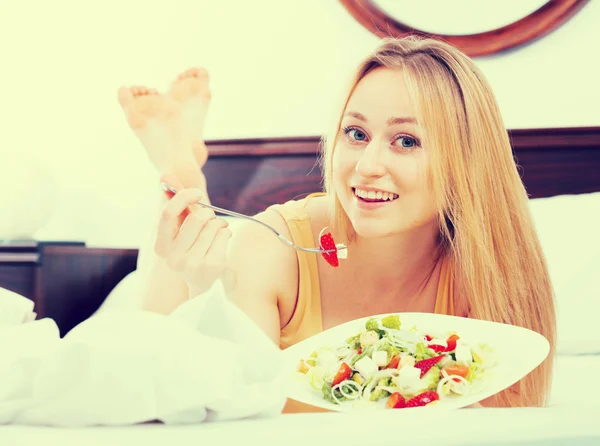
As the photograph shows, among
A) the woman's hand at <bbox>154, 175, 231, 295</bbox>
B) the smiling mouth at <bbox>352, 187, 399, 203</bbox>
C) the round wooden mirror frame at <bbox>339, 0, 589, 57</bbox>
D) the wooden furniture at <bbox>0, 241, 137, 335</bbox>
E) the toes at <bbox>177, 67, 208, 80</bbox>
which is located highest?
the round wooden mirror frame at <bbox>339, 0, 589, 57</bbox>

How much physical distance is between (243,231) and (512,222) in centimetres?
56

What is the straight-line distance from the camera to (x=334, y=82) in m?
2.17

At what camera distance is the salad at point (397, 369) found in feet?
2.90

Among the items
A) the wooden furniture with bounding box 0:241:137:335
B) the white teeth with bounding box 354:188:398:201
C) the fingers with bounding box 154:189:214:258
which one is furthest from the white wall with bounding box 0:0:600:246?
the fingers with bounding box 154:189:214:258

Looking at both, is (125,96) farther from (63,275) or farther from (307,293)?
(307,293)

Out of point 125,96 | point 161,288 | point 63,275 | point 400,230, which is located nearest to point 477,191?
point 400,230

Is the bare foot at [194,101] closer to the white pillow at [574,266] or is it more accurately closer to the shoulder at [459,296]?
the shoulder at [459,296]

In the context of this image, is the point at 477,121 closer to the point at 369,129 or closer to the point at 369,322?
the point at 369,129

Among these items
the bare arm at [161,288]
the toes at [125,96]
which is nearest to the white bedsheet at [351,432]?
the bare arm at [161,288]

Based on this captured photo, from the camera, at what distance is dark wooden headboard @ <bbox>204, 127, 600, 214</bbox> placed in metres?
2.00

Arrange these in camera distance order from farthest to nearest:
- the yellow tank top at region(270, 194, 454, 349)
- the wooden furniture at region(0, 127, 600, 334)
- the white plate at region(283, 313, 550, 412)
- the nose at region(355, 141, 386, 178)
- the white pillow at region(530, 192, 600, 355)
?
the wooden furniture at region(0, 127, 600, 334), the white pillow at region(530, 192, 600, 355), the yellow tank top at region(270, 194, 454, 349), the nose at region(355, 141, 386, 178), the white plate at region(283, 313, 550, 412)

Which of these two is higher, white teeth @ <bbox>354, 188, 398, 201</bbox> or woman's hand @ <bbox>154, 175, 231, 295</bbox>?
white teeth @ <bbox>354, 188, 398, 201</bbox>

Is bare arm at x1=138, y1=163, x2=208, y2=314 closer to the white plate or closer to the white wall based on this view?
the white plate

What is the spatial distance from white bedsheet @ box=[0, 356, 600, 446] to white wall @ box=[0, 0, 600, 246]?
5.20 ft
